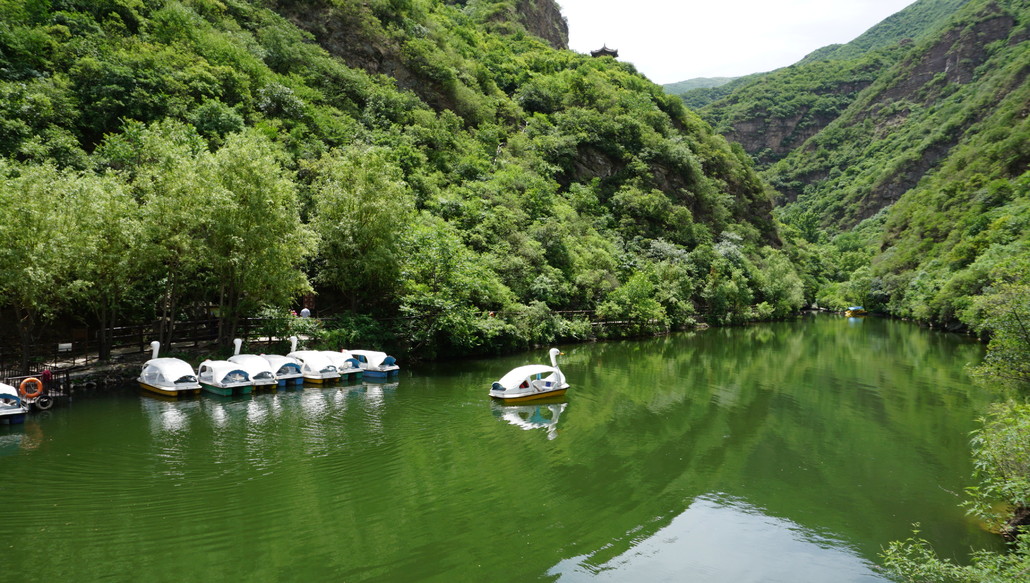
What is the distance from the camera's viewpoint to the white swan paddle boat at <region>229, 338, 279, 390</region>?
2062 cm

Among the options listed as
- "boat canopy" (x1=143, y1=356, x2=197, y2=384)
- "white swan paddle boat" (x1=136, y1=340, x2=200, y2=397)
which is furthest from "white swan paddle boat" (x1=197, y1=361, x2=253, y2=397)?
"boat canopy" (x1=143, y1=356, x2=197, y2=384)

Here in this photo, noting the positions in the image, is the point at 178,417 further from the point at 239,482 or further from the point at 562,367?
the point at 562,367

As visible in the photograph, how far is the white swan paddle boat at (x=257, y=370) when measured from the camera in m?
20.6

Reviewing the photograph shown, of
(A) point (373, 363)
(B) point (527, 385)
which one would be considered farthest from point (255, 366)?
(B) point (527, 385)

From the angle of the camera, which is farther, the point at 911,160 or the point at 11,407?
the point at 911,160

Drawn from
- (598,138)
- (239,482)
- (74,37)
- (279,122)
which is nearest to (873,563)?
(239,482)

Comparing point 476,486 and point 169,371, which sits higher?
point 169,371

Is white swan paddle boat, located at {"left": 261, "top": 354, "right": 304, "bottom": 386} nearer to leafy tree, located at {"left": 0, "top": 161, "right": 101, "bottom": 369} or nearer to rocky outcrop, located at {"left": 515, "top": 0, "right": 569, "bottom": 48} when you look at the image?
leafy tree, located at {"left": 0, "top": 161, "right": 101, "bottom": 369}

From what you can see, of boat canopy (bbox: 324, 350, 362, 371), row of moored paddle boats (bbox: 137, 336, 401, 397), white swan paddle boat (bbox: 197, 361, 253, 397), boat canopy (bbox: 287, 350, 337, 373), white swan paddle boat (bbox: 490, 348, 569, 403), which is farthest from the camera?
boat canopy (bbox: 324, 350, 362, 371)

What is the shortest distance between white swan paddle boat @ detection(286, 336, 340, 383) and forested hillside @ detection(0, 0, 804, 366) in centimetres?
354

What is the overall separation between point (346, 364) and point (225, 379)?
5268mm

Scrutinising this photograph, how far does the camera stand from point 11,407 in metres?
15.2

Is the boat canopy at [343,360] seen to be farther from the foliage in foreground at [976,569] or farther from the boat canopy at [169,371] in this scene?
the foliage in foreground at [976,569]

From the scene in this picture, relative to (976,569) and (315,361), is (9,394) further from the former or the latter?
(976,569)
